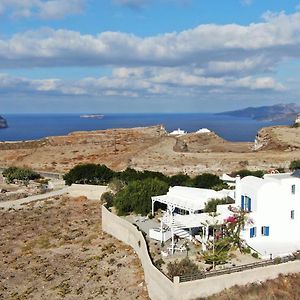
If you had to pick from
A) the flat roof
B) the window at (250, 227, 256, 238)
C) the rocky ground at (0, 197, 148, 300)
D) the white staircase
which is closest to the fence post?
the rocky ground at (0, 197, 148, 300)

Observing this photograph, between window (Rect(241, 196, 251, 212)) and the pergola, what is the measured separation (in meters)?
1.34

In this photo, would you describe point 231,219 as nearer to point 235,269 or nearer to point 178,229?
point 178,229

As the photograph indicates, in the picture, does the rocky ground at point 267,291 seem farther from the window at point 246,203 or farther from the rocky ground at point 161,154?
the rocky ground at point 161,154

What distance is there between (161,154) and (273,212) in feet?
157

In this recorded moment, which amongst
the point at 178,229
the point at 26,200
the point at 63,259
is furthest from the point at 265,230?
the point at 26,200

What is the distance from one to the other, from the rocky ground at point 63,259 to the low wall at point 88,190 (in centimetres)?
377

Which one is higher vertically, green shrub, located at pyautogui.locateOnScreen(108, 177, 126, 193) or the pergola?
the pergola

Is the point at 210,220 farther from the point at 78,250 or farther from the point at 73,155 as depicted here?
the point at 73,155

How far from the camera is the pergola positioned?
26.3m

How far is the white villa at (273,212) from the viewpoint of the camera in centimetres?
2583

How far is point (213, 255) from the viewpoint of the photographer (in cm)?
2320

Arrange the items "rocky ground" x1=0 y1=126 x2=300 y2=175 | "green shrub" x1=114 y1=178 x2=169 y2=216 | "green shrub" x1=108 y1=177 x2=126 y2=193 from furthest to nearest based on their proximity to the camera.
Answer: "rocky ground" x1=0 y1=126 x2=300 y2=175, "green shrub" x1=108 y1=177 x2=126 y2=193, "green shrub" x1=114 y1=178 x2=169 y2=216

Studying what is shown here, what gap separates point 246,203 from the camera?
1059 inches

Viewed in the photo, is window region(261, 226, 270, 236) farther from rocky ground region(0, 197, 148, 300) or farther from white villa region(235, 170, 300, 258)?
rocky ground region(0, 197, 148, 300)
